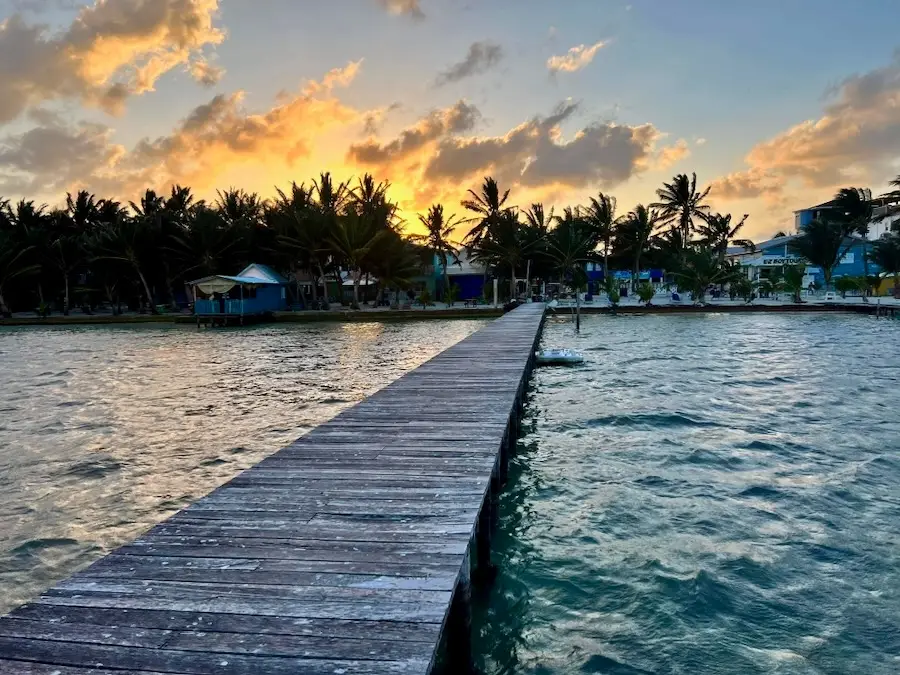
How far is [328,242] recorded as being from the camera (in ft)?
140

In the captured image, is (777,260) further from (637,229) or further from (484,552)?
(484,552)

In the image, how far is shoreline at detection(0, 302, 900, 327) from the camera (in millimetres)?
38625

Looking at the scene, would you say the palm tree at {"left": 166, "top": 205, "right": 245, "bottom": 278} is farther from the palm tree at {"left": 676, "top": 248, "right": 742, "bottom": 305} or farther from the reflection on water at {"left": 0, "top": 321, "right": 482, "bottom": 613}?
the palm tree at {"left": 676, "top": 248, "right": 742, "bottom": 305}

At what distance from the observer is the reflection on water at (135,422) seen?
23.3ft

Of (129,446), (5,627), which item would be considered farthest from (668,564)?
(129,446)

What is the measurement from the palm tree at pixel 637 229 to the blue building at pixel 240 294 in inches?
1157

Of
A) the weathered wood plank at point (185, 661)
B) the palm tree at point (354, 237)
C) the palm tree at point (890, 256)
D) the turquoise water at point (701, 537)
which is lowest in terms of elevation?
the turquoise water at point (701, 537)

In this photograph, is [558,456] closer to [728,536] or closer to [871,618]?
[728,536]

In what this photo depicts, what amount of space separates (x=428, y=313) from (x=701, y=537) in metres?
34.4

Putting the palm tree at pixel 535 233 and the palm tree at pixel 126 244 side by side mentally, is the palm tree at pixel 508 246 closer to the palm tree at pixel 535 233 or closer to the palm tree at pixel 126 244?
the palm tree at pixel 535 233

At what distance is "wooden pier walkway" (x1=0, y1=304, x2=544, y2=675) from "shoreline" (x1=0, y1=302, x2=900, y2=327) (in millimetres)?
33707

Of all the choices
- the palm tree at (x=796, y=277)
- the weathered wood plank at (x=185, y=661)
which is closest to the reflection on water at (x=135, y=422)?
the weathered wood plank at (x=185, y=661)

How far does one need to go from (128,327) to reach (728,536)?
42.2 m

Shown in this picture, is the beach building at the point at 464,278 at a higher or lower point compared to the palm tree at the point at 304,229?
lower
